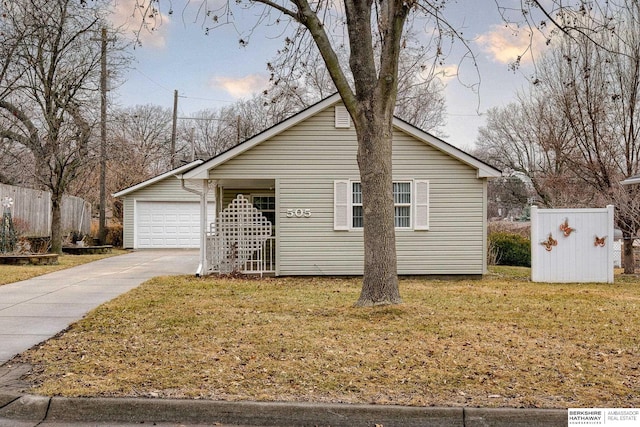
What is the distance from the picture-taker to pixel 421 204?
537 inches

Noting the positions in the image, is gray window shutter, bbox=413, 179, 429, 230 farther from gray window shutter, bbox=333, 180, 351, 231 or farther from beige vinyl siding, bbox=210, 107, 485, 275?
gray window shutter, bbox=333, 180, 351, 231

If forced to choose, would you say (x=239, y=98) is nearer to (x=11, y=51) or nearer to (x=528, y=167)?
(x=528, y=167)

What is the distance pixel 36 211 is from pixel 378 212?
1842cm

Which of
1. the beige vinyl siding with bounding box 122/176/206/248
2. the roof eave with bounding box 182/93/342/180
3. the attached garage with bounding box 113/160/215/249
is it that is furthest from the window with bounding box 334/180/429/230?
the beige vinyl siding with bounding box 122/176/206/248

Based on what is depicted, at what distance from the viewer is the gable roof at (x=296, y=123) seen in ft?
43.3

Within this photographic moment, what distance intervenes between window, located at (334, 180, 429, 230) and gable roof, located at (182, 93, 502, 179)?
1.07 metres

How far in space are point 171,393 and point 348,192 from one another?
944 cm

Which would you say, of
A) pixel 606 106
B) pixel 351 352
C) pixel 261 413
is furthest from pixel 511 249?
pixel 261 413

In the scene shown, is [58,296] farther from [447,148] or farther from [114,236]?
[114,236]

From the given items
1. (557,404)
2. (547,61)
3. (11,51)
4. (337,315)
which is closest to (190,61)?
(11,51)

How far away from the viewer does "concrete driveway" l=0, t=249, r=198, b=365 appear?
667cm

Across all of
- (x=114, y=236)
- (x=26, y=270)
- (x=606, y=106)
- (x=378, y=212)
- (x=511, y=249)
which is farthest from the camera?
(x=114, y=236)

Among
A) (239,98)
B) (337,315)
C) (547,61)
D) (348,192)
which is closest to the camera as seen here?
(337,315)

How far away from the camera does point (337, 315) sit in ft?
24.7
